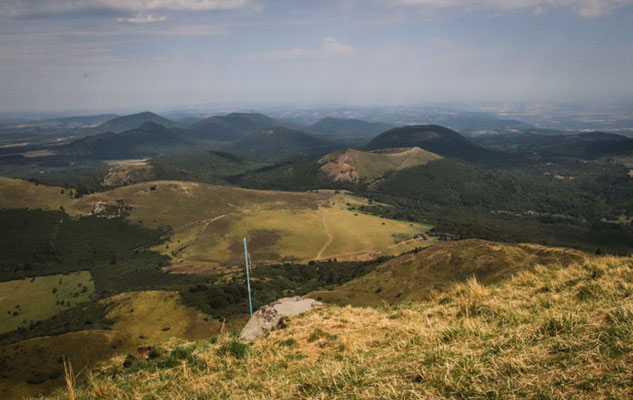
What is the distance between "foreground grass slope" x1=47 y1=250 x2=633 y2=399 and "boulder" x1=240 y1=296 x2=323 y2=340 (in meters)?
3.80

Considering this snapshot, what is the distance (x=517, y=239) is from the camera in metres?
128

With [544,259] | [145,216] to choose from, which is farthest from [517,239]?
[145,216]

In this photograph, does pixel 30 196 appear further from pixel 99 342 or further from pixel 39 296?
pixel 99 342

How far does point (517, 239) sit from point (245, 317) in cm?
11600

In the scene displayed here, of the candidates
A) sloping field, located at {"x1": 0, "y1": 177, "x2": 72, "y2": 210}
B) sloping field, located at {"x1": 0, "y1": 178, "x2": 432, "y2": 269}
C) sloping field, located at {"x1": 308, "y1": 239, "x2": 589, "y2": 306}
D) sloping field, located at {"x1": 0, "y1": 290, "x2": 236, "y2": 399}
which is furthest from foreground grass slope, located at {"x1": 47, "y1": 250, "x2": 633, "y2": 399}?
sloping field, located at {"x1": 0, "y1": 177, "x2": 72, "y2": 210}

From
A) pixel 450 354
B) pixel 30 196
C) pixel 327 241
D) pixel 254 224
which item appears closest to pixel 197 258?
pixel 254 224

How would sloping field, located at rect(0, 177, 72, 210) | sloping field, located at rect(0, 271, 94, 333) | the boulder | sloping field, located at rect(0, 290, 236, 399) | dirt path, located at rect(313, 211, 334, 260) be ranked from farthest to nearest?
sloping field, located at rect(0, 177, 72, 210)
dirt path, located at rect(313, 211, 334, 260)
sloping field, located at rect(0, 271, 94, 333)
sloping field, located at rect(0, 290, 236, 399)
the boulder

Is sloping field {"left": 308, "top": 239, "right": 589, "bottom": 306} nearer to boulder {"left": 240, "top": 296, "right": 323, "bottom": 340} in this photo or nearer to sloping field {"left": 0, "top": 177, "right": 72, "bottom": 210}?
boulder {"left": 240, "top": 296, "right": 323, "bottom": 340}

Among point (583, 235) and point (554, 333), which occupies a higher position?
point (554, 333)

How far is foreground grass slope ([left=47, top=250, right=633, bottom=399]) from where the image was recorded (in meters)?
5.14

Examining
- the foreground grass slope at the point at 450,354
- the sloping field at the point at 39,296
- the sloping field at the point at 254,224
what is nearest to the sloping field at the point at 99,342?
the foreground grass slope at the point at 450,354

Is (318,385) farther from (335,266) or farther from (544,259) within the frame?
(335,266)

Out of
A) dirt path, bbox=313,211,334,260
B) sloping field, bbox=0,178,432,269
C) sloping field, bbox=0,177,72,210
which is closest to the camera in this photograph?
dirt path, bbox=313,211,334,260

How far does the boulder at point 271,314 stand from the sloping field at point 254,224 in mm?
97896
